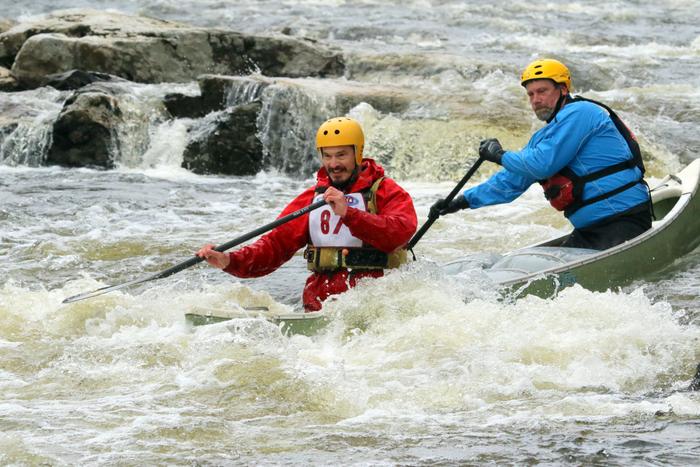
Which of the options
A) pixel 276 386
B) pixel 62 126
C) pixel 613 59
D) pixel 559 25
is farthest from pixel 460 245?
pixel 559 25

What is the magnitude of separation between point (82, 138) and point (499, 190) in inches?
307

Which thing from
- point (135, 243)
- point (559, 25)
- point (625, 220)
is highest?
point (559, 25)

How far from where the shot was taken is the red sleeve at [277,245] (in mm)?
6332

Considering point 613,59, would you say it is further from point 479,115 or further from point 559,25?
point 479,115

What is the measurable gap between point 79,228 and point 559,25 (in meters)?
14.7

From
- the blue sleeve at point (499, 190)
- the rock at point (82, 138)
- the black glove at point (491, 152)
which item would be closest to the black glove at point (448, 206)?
the blue sleeve at point (499, 190)

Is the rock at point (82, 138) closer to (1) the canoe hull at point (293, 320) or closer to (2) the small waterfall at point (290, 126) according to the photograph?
(2) the small waterfall at point (290, 126)

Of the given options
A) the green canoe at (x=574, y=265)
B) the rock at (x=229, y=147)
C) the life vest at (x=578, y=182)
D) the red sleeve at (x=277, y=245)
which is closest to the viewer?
the green canoe at (x=574, y=265)

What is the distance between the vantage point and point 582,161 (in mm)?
7172

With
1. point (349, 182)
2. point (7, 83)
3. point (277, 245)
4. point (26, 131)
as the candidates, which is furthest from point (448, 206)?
point (7, 83)

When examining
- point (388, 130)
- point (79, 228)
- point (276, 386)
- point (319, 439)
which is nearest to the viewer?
point (319, 439)

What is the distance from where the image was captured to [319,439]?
483 centimetres

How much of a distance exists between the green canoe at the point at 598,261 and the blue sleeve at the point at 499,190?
40 centimetres

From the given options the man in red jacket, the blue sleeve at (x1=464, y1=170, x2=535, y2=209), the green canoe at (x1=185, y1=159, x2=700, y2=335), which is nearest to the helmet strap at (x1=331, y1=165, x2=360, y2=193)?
the man in red jacket
